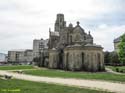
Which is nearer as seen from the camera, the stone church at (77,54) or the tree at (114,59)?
the stone church at (77,54)

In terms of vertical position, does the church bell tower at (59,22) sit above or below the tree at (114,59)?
above

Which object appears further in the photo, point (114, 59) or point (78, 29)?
point (114, 59)

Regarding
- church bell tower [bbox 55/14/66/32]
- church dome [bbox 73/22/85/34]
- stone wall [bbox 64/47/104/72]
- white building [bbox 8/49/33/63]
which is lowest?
stone wall [bbox 64/47/104/72]

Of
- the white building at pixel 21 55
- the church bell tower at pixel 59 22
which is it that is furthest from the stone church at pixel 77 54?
the white building at pixel 21 55

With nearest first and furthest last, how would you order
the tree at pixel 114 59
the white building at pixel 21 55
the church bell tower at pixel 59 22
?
the tree at pixel 114 59
the church bell tower at pixel 59 22
the white building at pixel 21 55

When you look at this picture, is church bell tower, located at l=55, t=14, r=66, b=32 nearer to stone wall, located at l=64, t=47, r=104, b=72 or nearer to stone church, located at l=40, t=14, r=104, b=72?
stone church, located at l=40, t=14, r=104, b=72

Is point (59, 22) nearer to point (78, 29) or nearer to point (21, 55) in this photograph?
point (78, 29)

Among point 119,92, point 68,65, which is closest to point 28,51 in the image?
point 68,65

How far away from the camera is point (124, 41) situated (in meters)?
56.2

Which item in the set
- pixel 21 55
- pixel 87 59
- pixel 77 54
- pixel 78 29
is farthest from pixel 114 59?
pixel 21 55

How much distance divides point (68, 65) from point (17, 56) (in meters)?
127

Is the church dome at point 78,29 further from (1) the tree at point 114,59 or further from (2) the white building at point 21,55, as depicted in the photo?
(2) the white building at point 21,55

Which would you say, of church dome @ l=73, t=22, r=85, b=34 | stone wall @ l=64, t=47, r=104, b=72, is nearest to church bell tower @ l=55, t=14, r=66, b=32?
church dome @ l=73, t=22, r=85, b=34

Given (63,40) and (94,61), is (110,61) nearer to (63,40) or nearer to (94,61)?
(63,40)
